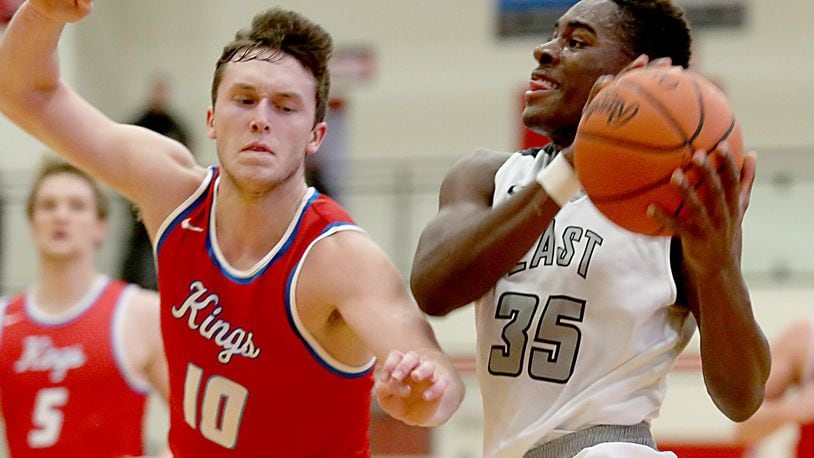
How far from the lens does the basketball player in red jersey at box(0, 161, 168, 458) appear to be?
583cm

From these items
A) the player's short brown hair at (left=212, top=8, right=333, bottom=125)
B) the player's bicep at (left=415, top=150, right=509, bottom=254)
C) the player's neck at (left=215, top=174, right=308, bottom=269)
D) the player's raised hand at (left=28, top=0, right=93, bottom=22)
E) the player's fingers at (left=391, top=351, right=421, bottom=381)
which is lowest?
the player's fingers at (left=391, top=351, right=421, bottom=381)

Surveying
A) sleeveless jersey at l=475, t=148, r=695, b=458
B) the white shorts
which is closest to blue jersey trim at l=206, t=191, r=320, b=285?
sleeveless jersey at l=475, t=148, r=695, b=458

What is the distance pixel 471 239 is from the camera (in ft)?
11.2

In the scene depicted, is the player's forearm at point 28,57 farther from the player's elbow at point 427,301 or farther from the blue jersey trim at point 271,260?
the player's elbow at point 427,301

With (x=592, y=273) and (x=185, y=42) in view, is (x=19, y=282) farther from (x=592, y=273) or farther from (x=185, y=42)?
(x=592, y=273)

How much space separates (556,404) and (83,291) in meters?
3.32

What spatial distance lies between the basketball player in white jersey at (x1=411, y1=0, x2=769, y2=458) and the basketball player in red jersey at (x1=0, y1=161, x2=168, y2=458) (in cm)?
269

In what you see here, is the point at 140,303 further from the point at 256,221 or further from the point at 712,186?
the point at 712,186

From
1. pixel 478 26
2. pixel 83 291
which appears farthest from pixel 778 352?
pixel 478 26

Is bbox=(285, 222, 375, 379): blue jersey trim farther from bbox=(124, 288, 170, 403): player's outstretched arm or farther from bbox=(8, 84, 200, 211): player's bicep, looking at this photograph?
bbox=(124, 288, 170, 403): player's outstretched arm

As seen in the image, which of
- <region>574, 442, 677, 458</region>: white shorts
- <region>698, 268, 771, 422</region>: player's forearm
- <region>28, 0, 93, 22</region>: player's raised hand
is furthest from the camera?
<region>28, 0, 93, 22</region>: player's raised hand

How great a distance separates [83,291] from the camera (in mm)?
6219

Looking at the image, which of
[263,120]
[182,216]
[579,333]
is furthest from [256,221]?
[579,333]

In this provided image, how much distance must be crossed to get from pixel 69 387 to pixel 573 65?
3.26 metres
